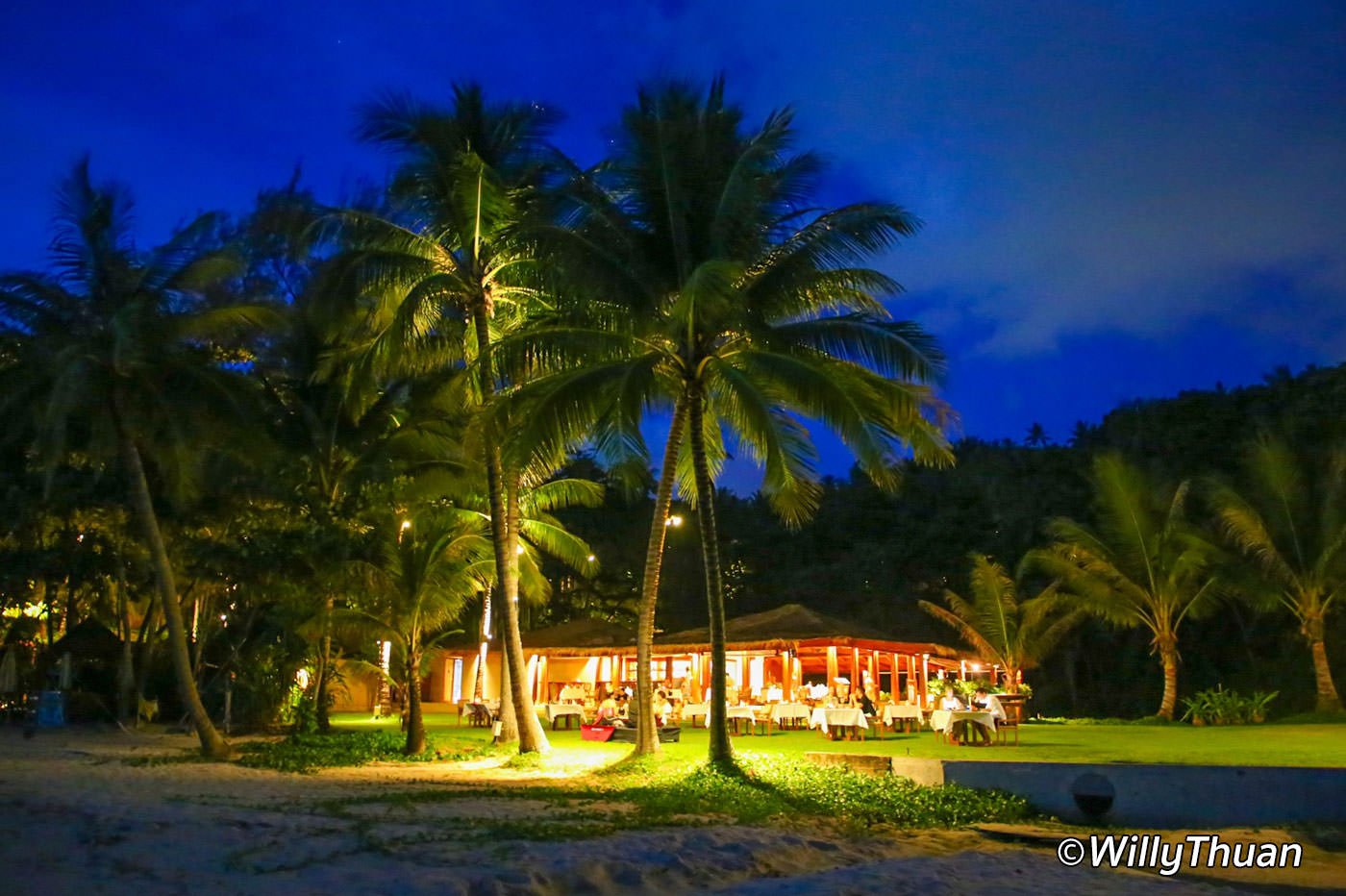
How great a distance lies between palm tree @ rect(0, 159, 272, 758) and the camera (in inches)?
549

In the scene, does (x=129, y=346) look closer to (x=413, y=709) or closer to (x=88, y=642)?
(x=413, y=709)

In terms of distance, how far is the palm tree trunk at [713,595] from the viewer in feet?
40.0

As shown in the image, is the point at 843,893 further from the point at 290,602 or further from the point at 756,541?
the point at 756,541

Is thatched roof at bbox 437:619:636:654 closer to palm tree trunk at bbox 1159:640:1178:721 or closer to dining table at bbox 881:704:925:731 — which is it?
dining table at bbox 881:704:925:731

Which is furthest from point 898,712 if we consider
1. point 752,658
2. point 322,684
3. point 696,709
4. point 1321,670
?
point 1321,670

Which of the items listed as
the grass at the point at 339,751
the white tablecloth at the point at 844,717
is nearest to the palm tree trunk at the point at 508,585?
the grass at the point at 339,751

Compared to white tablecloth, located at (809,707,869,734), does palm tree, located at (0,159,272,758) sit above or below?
above

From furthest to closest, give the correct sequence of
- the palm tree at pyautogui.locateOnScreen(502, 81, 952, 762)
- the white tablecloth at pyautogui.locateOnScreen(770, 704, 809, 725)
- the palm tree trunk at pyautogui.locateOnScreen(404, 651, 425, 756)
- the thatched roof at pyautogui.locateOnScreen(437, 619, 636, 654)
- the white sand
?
the thatched roof at pyautogui.locateOnScreen(437, 619, 636, 654), the white tablecloth at pyautogui.locateOnScreen(770, 704, 809, 725), the palm tree trunk at pyautogui.locateOnScreen(404, 651, 425, 756), the palm tree at pyautogui.locateOnScreen(502, 81, 952, 762), the white sand

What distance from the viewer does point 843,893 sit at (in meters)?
6.73

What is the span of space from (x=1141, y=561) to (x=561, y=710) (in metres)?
12.9

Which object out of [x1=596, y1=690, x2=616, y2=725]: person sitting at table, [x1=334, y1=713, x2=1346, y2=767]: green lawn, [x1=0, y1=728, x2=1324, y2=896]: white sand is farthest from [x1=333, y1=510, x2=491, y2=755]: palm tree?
[x1=0, y1=728, x2=1324, y2=896]: white sand

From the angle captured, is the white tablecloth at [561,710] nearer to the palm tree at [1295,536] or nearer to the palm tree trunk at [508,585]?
the palm tree trunk at [508,585]

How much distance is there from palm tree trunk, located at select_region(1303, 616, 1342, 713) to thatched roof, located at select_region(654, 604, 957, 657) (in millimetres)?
7895

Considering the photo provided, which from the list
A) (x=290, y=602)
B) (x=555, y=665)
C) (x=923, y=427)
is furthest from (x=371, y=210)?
(x=555, y=665)
